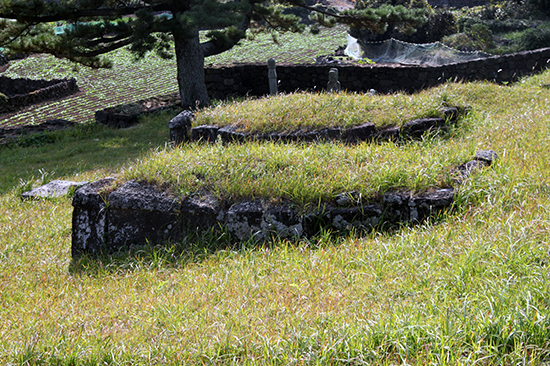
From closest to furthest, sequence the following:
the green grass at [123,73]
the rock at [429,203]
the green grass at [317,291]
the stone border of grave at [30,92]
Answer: the green grass at [317,291] → the rock at [429,203] → the green grass at [123,73] → the stone border of grave at [30,92]

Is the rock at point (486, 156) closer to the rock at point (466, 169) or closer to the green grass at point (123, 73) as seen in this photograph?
the rock at point (466, 169)

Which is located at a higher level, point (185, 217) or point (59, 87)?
point (185, 217)

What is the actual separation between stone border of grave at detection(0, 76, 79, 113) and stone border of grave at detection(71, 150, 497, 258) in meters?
18.5

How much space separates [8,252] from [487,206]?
4118 mm

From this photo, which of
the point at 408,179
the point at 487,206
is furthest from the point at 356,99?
the point at 487,206

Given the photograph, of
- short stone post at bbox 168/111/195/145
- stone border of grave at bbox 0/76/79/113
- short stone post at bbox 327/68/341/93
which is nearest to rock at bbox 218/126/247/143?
short stone post at bbox 168/111/195/145

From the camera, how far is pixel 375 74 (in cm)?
1289

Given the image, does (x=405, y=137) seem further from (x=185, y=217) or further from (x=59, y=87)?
(x=59, y=87)

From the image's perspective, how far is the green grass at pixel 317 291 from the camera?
7.15 ft

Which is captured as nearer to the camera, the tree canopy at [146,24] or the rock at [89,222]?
the rock at [89,222]

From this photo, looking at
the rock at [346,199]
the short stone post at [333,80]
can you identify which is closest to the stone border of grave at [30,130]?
the short stone post at [333,80]

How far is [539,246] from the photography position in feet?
9.26

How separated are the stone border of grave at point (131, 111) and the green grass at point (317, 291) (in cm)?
843

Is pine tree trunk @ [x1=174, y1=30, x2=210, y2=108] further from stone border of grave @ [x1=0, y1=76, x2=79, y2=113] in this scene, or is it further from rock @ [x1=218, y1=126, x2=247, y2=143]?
stone border of grave @ [x1=0, y1=76, x2=79, y2=113]
